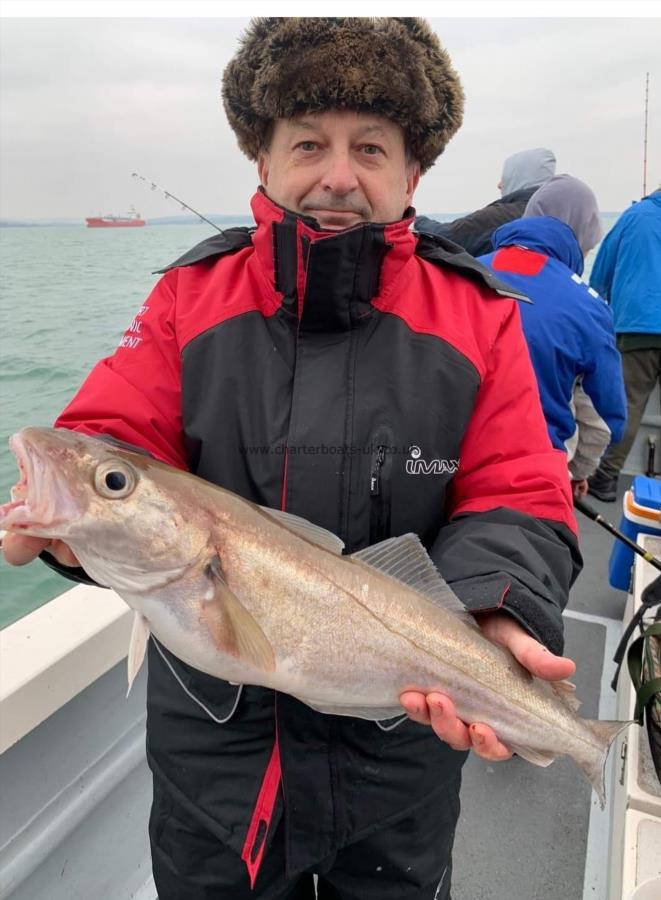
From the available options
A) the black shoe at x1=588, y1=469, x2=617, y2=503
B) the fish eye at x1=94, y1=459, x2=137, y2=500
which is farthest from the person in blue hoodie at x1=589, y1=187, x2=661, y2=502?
the fish eye at x1=94, y1=459, x2=137, y2=500

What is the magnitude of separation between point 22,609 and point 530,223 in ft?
16.7

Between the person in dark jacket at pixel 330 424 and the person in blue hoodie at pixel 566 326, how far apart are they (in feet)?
5.38

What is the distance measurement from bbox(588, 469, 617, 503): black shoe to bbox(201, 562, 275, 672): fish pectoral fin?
6344 mm

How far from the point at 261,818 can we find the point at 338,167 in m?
1.82

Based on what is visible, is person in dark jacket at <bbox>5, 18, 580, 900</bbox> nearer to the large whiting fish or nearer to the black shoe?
the large whiting fish

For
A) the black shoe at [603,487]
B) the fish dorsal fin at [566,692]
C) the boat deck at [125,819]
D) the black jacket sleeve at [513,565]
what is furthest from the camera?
the black shoe at [603,487]

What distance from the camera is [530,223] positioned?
3.74 metres

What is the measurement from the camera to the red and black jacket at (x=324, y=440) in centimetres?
175

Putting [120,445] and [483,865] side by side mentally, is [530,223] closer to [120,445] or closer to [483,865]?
[120,445]

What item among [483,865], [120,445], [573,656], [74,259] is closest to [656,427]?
[573,656]

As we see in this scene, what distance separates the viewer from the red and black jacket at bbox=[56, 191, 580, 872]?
1745 millimetres

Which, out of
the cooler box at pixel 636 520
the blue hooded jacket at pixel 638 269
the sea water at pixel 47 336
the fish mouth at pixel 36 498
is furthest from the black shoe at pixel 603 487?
the fish mouth at pixel 36 498

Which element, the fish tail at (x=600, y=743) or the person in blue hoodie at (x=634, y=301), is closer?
the fish tail at (x=600, y=743)

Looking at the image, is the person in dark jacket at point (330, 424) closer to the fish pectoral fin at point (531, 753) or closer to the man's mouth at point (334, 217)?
the man's mouth at point (334, 217)
